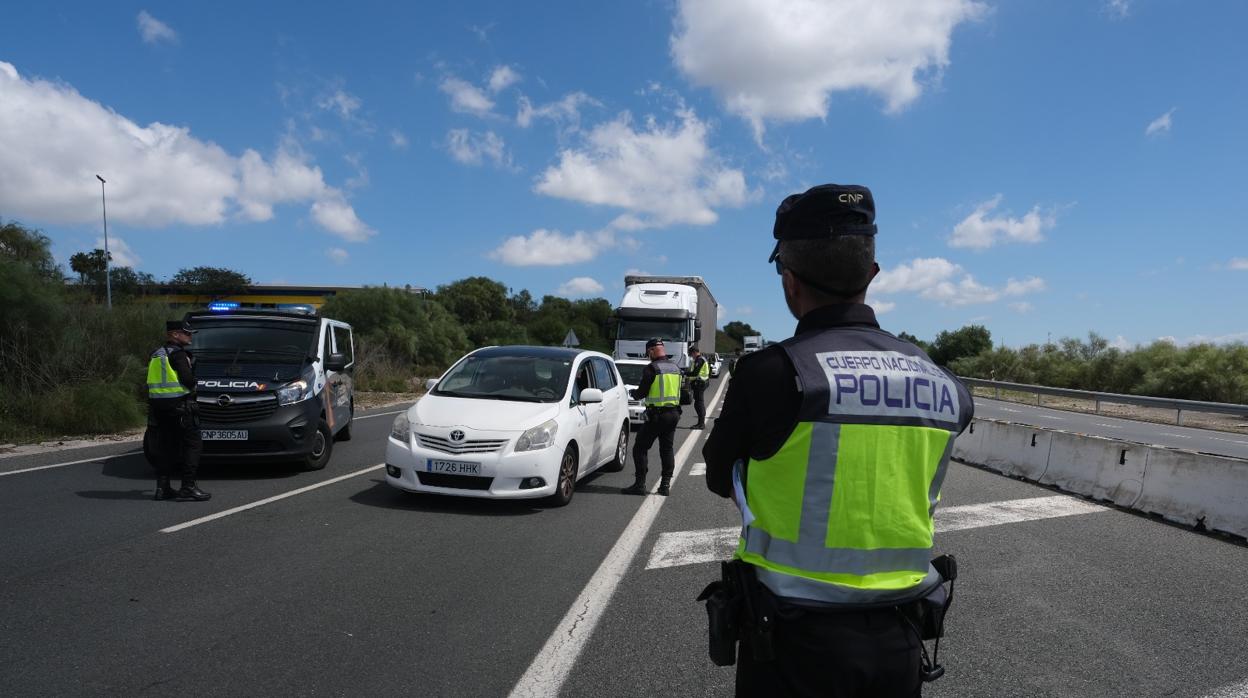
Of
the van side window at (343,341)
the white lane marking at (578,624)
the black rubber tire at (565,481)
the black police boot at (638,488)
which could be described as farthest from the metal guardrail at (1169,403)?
the white lane marking at (578,624)

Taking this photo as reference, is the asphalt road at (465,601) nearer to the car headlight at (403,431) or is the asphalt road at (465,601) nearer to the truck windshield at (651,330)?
the car headlight at (403,431)

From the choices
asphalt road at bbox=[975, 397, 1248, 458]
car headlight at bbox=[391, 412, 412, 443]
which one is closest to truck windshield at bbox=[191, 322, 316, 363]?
car headlight at bbox=[391, 412, 412, 443]

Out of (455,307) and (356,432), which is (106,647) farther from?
(455,307)

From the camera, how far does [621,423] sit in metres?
11.0

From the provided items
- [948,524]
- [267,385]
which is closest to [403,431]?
[267,385]

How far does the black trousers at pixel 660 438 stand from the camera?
9234 millimetres

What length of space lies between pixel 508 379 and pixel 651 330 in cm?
1833

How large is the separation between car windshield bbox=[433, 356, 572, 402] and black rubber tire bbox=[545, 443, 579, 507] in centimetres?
69

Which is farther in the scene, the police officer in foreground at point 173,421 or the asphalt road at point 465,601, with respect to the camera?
the police officer in foreground at point 173,421

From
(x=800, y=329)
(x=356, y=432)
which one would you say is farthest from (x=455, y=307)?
(x=800, y=329)

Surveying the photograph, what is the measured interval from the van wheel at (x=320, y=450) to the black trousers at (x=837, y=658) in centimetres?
898

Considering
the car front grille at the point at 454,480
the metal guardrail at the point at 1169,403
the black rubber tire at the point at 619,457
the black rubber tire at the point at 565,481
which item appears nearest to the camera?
the car front grille at the point at 454,480

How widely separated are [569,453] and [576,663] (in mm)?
4435

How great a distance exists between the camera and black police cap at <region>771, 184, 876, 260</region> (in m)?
2.13
